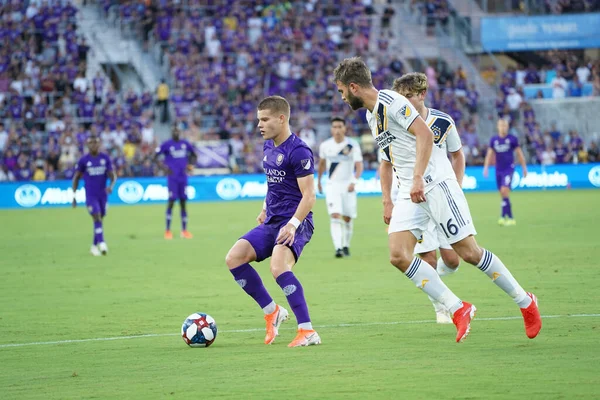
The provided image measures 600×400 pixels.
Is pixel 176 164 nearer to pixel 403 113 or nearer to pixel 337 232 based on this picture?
pixel 337 232

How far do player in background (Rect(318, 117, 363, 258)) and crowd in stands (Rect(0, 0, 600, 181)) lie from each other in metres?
19.3

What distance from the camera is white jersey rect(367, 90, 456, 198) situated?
8367 millimetres

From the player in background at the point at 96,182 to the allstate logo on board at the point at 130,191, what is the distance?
16.9 metres

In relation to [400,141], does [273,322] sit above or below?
below

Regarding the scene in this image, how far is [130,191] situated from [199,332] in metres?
28.6

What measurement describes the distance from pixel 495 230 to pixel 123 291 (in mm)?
10975

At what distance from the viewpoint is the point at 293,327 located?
33.2 ft

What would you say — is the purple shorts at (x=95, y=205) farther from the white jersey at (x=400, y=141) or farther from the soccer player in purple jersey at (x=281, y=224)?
the white jersey at (x=400, y=141)

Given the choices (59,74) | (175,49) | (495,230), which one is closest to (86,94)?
(59,74)

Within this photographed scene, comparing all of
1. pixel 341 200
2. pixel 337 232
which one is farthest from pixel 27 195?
pixel 337 232

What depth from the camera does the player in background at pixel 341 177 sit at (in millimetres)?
18203

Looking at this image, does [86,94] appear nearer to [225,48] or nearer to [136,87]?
[136,87]

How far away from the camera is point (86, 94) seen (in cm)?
4028

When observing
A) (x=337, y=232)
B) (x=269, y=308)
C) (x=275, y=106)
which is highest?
(x=275, y=106)
